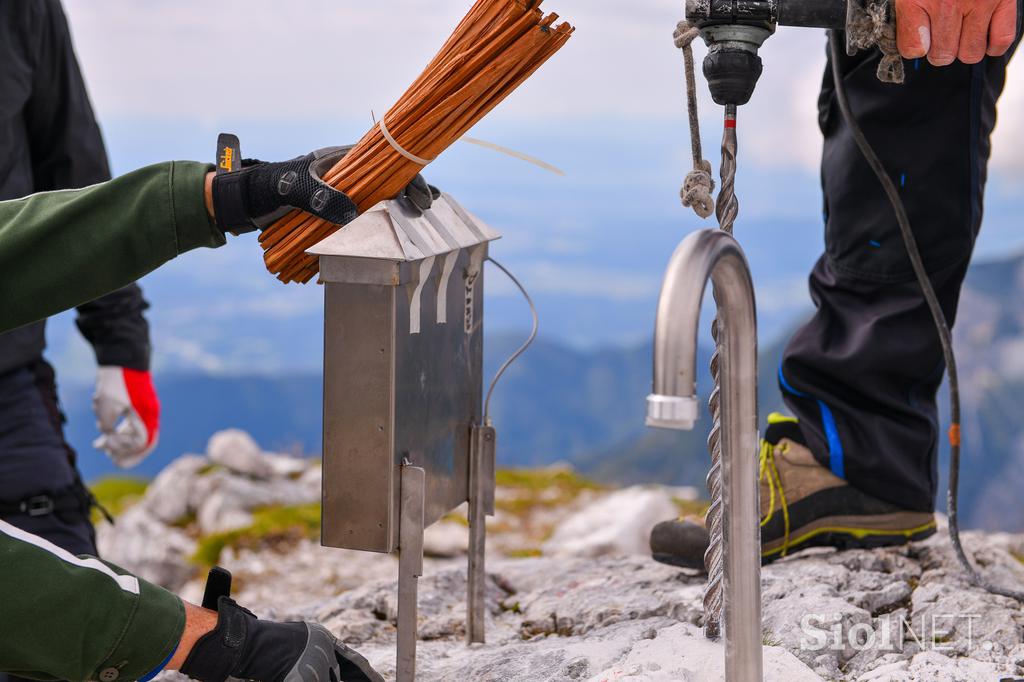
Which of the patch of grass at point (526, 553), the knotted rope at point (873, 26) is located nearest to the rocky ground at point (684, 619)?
the patch of grass at point (526, 553)

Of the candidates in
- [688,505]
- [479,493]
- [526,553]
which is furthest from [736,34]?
[688,505]

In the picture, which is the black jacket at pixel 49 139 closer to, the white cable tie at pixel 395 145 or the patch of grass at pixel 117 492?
the white cable tie at pixel 395 145

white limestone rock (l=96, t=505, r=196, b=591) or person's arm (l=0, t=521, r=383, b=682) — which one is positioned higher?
person's arm (l=0, t=521, r=383, b=682)

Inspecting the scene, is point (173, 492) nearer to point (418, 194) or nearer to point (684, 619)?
point (684, 619)

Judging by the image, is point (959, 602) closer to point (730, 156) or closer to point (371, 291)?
point (730, 156)

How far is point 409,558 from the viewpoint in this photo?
6.95ft

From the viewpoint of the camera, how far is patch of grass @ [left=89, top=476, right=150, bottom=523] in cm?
789

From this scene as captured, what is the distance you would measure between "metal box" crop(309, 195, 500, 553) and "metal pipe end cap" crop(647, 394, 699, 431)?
78cm

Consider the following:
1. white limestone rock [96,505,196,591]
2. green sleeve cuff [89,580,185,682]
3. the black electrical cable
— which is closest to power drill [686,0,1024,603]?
the black electrical cable

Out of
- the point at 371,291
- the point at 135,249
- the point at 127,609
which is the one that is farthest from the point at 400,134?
the point at 127,609

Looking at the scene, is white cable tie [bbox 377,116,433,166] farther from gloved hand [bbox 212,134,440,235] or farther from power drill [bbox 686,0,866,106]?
power drill [bbox 686,0,866,106]

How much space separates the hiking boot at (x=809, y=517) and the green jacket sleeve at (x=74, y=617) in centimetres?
140

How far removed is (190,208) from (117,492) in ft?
23.9

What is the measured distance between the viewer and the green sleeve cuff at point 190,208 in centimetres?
194
